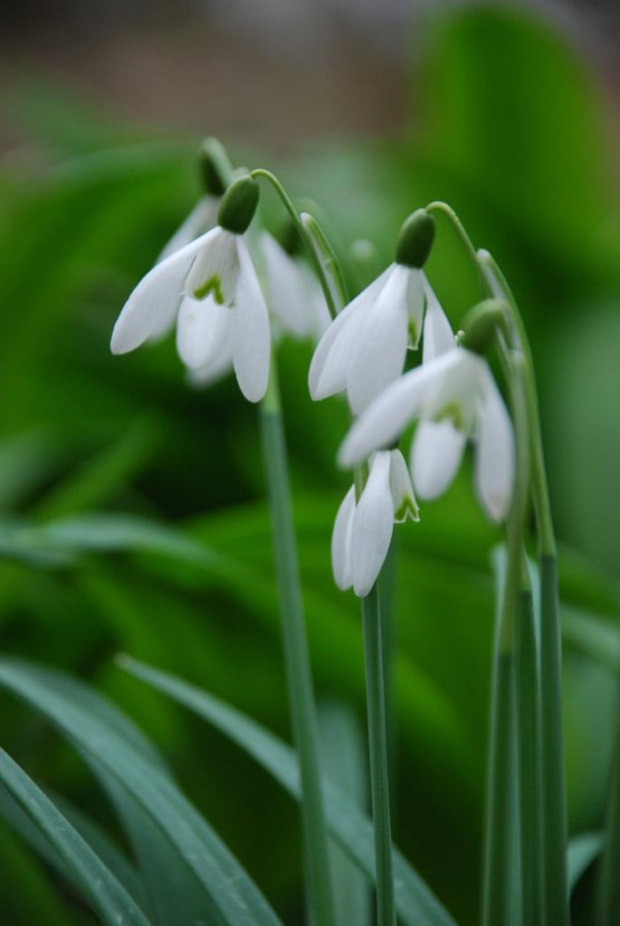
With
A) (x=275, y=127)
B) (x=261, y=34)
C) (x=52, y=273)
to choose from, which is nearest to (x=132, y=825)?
(x=52, y=273)

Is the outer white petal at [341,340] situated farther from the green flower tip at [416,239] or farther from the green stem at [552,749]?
the green stem at [552,749]

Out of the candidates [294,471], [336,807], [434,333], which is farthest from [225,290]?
[294,471]

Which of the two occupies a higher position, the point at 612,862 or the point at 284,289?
the point at 284,289

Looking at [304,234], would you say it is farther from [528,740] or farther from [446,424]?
[528,740]

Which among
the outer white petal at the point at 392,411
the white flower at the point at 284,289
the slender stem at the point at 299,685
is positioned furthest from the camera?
the white flower at the point at 284,289

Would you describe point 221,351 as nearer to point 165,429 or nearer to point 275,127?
point 165,429

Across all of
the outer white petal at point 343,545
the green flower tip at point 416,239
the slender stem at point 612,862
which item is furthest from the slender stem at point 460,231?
the slender stem at point 612,862
